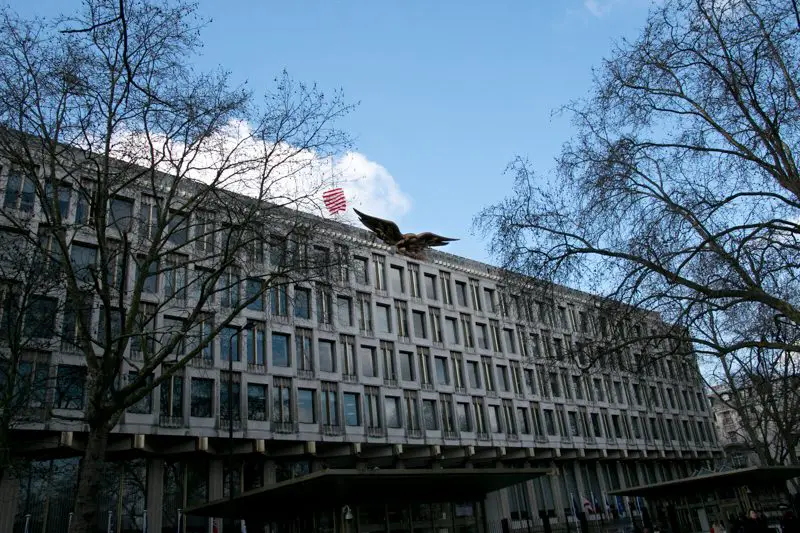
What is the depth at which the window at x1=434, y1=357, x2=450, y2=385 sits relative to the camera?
4519 centimetres

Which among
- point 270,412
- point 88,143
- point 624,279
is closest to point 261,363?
point 270,412

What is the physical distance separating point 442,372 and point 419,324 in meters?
3.76

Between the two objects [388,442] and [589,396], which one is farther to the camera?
[589,396]

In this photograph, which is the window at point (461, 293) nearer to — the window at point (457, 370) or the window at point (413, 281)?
the window at point (413, 281)

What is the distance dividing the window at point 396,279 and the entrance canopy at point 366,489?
81.8 ft

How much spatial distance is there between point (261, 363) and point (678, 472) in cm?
4740

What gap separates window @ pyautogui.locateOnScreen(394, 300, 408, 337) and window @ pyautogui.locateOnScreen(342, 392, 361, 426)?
6.14 metres

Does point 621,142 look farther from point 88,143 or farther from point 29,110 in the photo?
point 29,110

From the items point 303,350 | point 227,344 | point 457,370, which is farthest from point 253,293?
point 457,370

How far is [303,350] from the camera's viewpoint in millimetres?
38250

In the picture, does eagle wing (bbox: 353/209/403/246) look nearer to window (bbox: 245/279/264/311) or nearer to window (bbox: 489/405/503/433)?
window (bbox: 245/279/264/311)

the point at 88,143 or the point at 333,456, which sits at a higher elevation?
the point at 88,143

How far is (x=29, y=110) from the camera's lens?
17469mm

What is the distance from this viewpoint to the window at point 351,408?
38938mm
